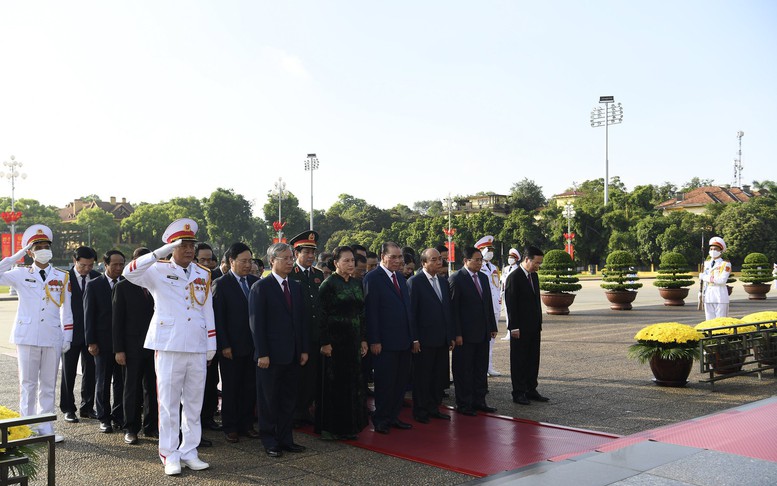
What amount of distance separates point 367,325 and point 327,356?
1.94ft

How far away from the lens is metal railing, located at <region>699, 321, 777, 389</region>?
848 centimetres

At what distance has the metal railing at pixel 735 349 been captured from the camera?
848 cm

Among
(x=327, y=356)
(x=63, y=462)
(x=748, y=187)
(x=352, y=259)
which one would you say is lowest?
(x=63, y=462)

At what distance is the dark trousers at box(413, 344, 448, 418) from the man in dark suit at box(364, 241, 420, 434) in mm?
274

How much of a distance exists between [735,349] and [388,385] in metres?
5.17

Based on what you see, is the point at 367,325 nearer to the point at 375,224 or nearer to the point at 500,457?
the point at 500,457

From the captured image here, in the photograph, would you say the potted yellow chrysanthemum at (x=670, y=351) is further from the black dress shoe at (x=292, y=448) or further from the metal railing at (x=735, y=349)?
the black dress shoe at (x=292, y=448)

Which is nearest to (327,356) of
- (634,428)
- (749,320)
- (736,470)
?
(634,428)

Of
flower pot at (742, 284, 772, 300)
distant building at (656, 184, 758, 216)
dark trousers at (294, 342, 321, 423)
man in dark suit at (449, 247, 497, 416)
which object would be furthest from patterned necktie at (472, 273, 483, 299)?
distant building at (656, 184, 758, 216)

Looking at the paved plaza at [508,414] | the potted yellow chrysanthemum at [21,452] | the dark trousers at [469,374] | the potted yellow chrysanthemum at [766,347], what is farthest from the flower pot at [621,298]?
the potted yellow chrysanthemum at [21,452]

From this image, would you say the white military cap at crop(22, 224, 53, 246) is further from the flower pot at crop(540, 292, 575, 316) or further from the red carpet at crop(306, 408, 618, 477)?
the flower pot at crop(540, 292, 575, 316)

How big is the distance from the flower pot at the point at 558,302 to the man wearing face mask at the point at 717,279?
6.53 meters

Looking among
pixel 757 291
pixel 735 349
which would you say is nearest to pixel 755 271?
pixel 757 291

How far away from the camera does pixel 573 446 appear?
19.0 feet
